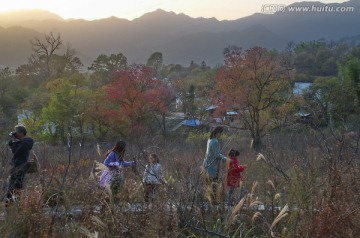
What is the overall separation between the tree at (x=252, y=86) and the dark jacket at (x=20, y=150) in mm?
21068

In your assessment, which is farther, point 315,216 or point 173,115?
point 173,115

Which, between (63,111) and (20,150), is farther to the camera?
(63,111)

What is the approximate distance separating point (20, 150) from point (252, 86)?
21.9m

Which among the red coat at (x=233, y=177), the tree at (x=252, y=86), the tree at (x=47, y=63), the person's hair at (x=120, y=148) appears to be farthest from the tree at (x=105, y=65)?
the red coat at (x=233, y=177)

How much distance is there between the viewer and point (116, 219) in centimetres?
363

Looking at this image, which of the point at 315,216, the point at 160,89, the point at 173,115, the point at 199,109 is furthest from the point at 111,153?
the point at 173,115

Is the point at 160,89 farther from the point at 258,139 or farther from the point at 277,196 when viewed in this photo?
the point at 277,196

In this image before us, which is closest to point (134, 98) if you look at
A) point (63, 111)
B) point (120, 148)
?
point (63, 111)

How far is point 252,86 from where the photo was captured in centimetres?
2703

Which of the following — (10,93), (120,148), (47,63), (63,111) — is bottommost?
(47,63)

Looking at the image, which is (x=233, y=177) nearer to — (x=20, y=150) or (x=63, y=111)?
(x=20, y=150)

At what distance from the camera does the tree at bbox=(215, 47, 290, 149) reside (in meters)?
26.8

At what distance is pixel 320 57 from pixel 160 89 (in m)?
38.5

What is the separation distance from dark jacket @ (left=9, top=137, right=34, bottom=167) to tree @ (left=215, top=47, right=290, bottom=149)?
69.1 ft
